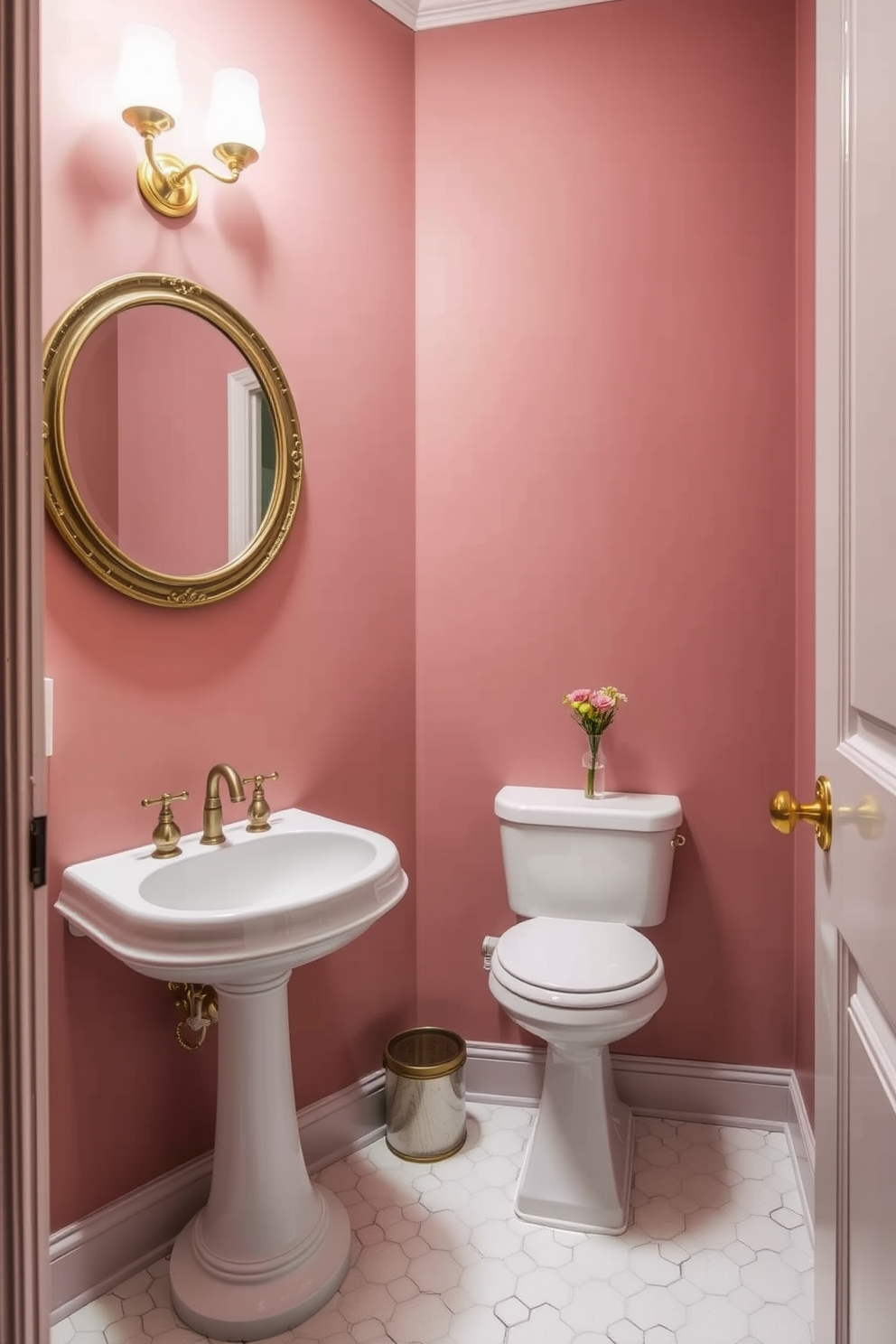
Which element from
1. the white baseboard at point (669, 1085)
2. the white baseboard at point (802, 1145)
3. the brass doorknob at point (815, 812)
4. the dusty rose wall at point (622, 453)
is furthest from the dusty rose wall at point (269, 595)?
the brass doorknob at point (815, 812)

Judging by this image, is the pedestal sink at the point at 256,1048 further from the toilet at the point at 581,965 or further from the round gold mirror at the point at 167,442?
the round gold mirror at the point at 167,442

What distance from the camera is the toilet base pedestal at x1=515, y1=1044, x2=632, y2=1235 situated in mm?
1778

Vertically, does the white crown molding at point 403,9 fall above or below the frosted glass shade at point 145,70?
above

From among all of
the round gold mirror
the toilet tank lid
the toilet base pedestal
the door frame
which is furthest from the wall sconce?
the toilet base pedestal

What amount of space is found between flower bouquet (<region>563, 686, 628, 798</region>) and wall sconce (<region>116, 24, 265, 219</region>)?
1306 millimetres

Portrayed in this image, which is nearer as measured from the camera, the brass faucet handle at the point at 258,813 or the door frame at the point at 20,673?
the door frame at the point at 20,673

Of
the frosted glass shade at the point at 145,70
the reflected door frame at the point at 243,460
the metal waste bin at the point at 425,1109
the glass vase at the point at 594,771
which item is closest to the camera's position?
the frosted glass shade at the point at 145,70

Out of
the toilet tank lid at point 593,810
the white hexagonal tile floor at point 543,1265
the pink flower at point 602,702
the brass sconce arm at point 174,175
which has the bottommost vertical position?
the white hexagonal tile floor at point 543,1265

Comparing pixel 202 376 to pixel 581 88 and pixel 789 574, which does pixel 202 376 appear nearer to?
pixel 581 88

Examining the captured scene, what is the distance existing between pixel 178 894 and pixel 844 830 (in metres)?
1.16

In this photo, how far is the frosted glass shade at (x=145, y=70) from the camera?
1.46 metres

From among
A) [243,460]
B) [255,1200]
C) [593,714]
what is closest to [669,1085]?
[593,714]

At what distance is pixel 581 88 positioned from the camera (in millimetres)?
2137

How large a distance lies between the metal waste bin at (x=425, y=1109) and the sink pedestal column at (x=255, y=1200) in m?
0.40
